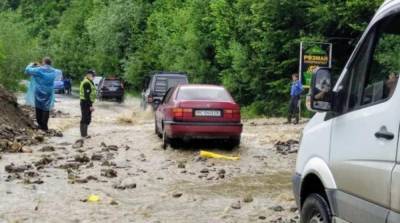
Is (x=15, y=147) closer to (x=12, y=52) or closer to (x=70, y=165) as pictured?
(x=70, y=165)

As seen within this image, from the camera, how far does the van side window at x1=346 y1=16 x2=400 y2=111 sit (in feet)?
13.2

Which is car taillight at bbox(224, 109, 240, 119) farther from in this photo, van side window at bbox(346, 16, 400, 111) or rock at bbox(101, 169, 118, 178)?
van side window at bbox(346, 16, 400, 111)

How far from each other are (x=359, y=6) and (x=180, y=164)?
15171mm

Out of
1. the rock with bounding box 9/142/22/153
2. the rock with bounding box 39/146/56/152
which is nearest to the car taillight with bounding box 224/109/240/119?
the rock with bounding box 39/146/56/152

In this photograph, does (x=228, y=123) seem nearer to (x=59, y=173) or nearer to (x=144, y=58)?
(x=59, y=173)

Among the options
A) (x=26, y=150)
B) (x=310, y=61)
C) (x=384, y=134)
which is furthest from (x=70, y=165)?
(x=310, y=61)

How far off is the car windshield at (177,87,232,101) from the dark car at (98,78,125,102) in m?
30.1

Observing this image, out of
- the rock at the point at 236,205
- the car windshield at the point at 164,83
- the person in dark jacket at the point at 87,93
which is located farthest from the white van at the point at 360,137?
the car windshield at the point at 164,83

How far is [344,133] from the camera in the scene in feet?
14.4

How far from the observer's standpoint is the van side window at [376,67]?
4031mm

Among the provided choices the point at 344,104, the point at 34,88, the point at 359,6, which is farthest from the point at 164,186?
the point at 359,6

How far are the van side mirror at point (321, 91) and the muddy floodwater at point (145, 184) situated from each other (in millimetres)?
3196

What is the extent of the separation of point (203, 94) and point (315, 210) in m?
9.15

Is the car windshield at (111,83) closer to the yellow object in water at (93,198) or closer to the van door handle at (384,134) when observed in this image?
the yellow object in water at (93,198)
